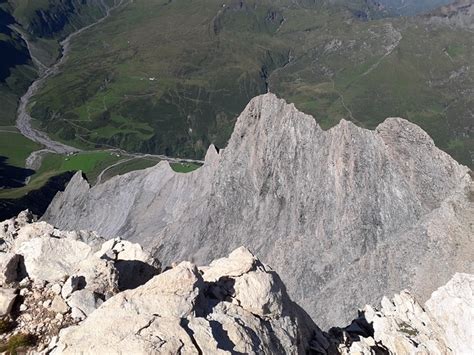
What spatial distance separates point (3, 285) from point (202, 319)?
32.6 feet

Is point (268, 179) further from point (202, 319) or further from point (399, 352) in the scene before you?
point (202, 319)

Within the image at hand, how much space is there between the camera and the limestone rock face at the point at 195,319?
728 inches

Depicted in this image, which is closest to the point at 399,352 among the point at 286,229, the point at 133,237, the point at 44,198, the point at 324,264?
the point at 324,264

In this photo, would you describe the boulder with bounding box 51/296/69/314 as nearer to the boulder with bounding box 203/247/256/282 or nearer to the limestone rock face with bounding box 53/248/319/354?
the limestone rock face with bounding box 53/248/319/354

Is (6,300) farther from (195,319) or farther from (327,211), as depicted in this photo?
(327,211)

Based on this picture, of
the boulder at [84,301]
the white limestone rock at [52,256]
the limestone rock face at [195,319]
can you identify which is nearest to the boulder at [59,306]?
the boulder at [84,301]

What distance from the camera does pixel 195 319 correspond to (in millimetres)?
20734

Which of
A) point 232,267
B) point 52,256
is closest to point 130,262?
point 52,256

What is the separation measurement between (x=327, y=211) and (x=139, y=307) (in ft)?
186

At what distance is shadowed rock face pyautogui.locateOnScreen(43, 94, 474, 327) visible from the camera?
6294cm

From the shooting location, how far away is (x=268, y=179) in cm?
8188

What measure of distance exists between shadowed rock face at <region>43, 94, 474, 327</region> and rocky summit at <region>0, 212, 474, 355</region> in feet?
101

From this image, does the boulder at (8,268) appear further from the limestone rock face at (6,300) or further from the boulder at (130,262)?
the boulder at (130,262)

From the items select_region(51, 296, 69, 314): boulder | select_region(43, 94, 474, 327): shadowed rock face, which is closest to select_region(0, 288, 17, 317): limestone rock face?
select_region(51, 296, 69, 314): boulder
